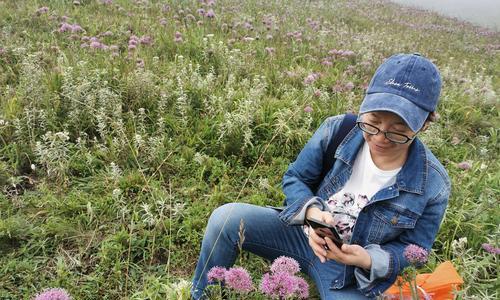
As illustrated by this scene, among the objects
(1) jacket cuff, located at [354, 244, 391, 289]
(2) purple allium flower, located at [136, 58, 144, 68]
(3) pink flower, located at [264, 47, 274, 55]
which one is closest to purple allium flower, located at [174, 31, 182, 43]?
(2) purple allium flower, located at [136, 58, 144, 68]

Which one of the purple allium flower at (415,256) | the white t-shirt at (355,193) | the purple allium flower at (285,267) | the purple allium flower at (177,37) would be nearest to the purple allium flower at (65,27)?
the purple allium flower at (177,37)

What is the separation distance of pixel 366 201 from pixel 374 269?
0.43 meters

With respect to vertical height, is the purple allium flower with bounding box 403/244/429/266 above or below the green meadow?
above

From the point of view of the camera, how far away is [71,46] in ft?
17.3

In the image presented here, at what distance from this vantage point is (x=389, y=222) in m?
2.30

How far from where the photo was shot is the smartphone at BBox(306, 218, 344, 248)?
6.65ft

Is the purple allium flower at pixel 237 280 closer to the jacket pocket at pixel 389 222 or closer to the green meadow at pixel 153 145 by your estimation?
the green meadow at pixel 153 145

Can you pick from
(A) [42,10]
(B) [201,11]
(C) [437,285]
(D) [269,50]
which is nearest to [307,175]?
(C) [437,285]

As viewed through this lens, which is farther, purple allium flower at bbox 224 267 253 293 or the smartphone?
the smartphone

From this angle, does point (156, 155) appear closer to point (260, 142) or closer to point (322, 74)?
point (260, 142)

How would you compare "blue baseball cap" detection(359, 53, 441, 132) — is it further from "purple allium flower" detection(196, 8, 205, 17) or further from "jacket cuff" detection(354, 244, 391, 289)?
"purple allium flower" detection(196, 8, 205, 17)

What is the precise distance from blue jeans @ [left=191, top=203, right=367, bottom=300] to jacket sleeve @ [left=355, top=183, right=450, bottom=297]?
0.19 meters

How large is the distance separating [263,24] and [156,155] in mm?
4986

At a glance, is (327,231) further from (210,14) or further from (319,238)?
(210,14)
